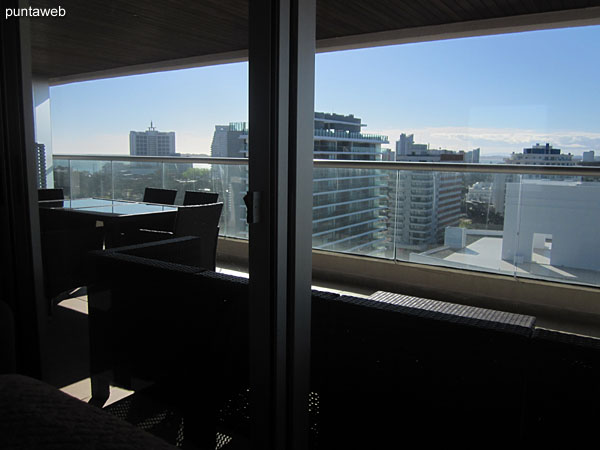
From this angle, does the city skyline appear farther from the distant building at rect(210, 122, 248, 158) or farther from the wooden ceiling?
the distant building at rect(210, 122, 248, 158)

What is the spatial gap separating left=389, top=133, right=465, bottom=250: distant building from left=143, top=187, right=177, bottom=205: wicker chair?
7.11 ft

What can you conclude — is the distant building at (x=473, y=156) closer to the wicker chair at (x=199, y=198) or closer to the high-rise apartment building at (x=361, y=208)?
the high-rise apartment building at (x=361, y=208)

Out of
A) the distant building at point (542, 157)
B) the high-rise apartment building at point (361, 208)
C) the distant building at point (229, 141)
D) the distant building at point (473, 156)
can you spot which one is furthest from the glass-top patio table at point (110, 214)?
the distant building at point (542, 157)

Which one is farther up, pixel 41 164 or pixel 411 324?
pixel 41 164

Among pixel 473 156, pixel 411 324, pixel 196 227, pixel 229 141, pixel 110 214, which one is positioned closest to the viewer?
pixel 411 324

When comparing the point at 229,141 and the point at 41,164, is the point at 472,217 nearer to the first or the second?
the point at 229,141

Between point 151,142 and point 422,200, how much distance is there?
2.89m

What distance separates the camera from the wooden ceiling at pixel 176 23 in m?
1.80

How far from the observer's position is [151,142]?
1.74 m

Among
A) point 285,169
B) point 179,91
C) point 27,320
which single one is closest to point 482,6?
point 179,91

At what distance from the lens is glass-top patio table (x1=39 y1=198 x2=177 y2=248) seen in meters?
1.84

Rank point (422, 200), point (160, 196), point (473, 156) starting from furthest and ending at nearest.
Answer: point (422, 200), point (473, 156), point (160, 196)

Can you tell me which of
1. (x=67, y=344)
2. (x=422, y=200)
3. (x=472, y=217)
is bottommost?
(x=67, y=344)

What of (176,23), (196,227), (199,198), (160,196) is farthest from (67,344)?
(176,23)
